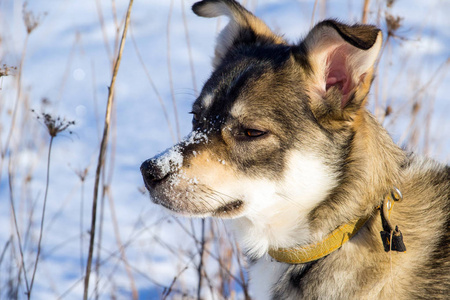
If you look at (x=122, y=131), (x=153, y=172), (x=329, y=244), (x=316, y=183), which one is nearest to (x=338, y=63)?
(x=316, y=183)

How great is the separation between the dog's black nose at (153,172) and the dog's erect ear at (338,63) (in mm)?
847

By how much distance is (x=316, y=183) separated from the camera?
2518mm

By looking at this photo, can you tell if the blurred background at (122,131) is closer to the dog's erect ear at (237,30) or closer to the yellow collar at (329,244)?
the dog's erect ear at (237,30)

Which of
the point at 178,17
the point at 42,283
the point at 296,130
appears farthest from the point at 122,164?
the point at 296,130

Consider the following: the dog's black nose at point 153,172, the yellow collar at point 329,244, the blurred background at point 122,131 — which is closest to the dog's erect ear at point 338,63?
the blurred background at point 122,131

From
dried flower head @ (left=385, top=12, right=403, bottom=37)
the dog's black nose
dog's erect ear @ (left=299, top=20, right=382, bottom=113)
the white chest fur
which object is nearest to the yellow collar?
the white chest fur

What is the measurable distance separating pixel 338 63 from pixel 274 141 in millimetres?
498

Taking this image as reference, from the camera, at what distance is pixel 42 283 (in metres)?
4.51

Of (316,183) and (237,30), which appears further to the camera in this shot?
(237,30)

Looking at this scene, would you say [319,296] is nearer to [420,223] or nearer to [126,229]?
[420,223]

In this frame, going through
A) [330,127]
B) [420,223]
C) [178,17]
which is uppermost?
[178,17]

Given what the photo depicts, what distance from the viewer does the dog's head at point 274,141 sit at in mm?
2469

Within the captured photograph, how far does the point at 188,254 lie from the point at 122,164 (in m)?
2.07

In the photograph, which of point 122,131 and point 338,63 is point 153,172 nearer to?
point 338,63
